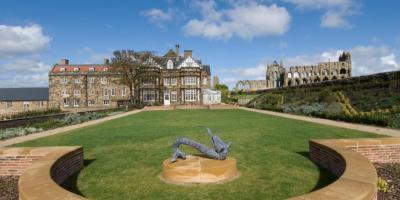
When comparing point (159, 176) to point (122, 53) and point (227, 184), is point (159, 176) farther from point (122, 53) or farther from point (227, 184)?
point (122, 53)

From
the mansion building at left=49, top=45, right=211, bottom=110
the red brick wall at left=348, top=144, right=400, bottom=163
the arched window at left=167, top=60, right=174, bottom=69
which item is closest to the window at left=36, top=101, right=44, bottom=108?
the mansion building at left=49, top=45, right=211, bottom=110

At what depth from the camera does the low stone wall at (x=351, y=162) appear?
13.5 feet

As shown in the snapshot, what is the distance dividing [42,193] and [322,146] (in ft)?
21.7

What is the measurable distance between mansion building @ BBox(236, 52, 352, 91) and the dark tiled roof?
163ft

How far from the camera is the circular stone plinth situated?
255 inches

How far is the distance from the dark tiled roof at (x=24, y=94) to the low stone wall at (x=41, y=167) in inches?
2432

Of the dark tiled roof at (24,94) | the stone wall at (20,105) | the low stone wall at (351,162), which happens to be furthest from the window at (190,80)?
the low stone wall at (351,162)

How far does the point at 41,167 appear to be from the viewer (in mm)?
6008

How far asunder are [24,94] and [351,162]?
234 feet

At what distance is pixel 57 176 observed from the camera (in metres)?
6.69

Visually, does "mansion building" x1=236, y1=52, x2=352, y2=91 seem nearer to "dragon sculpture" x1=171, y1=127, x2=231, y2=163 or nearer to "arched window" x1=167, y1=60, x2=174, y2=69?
"arched window" x1=167, y1=60, x2=174, y2=69

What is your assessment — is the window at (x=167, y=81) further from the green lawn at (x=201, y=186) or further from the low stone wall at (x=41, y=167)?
the low stone wall at (x=41, y=167)

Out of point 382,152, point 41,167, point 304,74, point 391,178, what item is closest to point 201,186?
point 41,167

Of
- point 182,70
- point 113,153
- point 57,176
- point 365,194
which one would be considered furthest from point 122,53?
point 365,194
